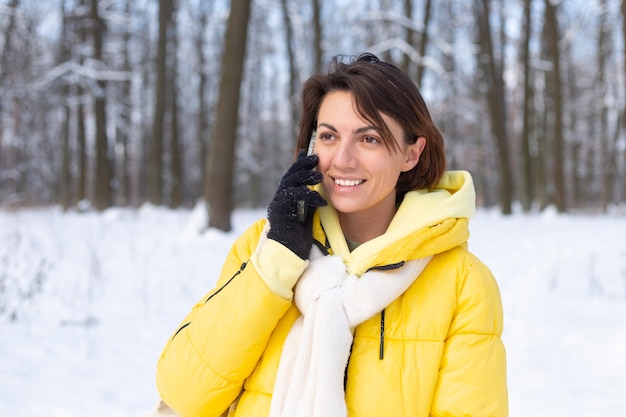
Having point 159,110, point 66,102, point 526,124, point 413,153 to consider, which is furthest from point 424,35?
point 413,153

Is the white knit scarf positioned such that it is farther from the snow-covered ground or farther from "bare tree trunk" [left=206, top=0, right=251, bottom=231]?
"bare tree trunk" [left=206, top=0, right=251, bottom=231]

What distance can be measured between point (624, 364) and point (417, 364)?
3.18m

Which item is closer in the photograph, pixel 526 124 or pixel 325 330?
pixel 325 330

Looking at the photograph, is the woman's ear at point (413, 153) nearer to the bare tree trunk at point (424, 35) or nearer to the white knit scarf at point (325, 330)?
the white knit scarf at point (325, 330)

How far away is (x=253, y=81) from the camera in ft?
94.1

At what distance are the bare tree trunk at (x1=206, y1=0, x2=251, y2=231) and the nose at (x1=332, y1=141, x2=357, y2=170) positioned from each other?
7.65 metres

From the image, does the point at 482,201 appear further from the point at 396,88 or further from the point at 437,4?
the point at 396,88

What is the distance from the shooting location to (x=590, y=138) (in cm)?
3145

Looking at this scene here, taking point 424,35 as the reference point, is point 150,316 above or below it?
below

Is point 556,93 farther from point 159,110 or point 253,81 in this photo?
point 253,81

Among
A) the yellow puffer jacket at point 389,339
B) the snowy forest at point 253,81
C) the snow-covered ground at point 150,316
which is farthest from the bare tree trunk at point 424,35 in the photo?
the yellow puffer jacket at point 389,339

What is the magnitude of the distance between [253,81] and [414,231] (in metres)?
28.1

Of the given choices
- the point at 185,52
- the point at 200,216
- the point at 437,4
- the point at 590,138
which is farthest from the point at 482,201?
the point at 200,216

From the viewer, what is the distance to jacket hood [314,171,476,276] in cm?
163
